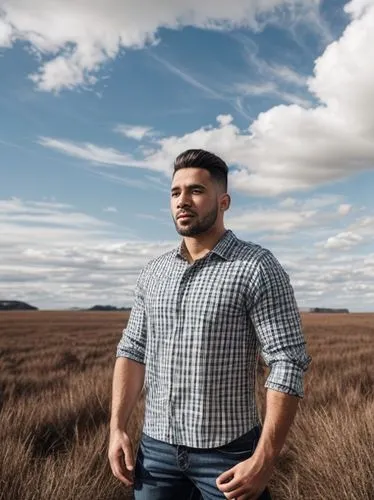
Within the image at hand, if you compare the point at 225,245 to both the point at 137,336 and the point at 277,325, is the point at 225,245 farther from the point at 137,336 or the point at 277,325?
the point at 137,336

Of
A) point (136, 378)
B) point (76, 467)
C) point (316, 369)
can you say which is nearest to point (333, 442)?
point (76, 467)

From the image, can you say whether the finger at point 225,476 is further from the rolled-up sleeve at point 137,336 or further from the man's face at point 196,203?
the man's face at point 196,203

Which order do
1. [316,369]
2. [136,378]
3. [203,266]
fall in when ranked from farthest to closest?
[316,369] → [136,378] → [203,266]

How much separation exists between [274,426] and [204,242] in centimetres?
74

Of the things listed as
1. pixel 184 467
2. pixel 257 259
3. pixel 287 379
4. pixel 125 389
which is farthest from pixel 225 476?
pixel 257 259

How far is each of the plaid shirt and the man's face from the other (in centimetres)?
11

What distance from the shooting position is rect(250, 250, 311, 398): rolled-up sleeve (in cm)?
200

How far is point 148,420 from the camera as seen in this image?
2.23 meters

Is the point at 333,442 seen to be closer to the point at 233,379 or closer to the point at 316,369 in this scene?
the point at 233,379

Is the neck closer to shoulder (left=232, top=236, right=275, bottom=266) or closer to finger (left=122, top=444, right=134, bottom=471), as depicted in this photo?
shoulder (left=232, top=236, right=275, bottom=266)

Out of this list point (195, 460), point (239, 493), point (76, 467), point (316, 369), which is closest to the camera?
point (239, 493)

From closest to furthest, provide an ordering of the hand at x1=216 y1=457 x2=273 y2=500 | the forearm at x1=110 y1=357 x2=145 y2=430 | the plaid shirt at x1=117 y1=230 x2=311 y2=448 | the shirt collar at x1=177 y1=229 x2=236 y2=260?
the hand at x1=216 y1=457 x2=273 y2=500
the plaid shirt at x1=117 y1=230 x2=311 y2=448
the shirt collar at x1=177 y1=229 x2=236 y2=260
the forearm at x1=110 y1=357 x2=145 y2=430

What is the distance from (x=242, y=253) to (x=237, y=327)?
283 mm

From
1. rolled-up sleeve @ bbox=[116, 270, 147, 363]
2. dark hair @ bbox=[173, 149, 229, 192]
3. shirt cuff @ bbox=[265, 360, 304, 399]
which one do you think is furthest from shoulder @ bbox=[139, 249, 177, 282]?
shirt cuff @ bbox=[265, 360, 304, 399]
